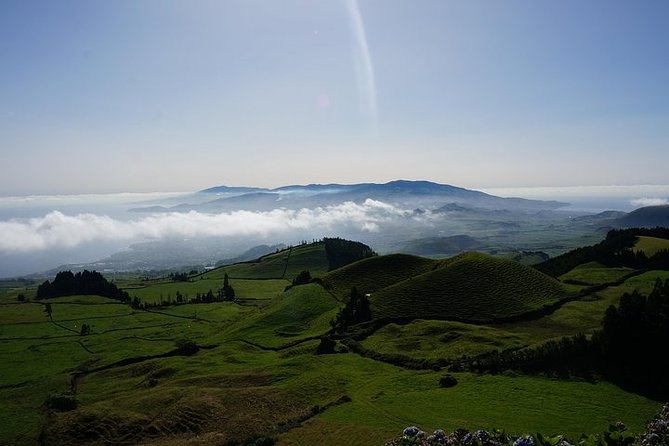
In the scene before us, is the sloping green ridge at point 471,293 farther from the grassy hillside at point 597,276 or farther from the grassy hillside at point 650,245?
the grassy hillside at point 650,245

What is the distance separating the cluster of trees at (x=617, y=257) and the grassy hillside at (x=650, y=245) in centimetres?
206

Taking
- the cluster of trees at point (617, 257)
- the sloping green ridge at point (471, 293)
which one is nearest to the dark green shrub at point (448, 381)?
the sloping green ridge at point (471, 293)

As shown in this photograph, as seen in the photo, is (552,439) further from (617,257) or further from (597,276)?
(617,257)

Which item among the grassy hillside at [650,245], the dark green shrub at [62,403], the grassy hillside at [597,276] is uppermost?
the grassy hillside at [650,245]

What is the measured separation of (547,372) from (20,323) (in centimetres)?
15713

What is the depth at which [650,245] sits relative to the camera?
6855 inches

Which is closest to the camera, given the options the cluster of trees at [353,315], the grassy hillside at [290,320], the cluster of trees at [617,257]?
the cluster of trees at [353,315]

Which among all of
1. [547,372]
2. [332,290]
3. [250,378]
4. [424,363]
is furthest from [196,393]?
[332,290]

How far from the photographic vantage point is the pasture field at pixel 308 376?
1953 inches


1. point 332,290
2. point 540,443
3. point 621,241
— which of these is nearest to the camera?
point 540,443

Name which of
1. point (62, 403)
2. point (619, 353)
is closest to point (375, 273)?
point (619, 353)

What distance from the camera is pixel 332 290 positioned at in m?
136

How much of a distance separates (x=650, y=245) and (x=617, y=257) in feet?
84.0

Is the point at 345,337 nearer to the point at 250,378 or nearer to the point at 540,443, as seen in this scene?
the point at 250,378
